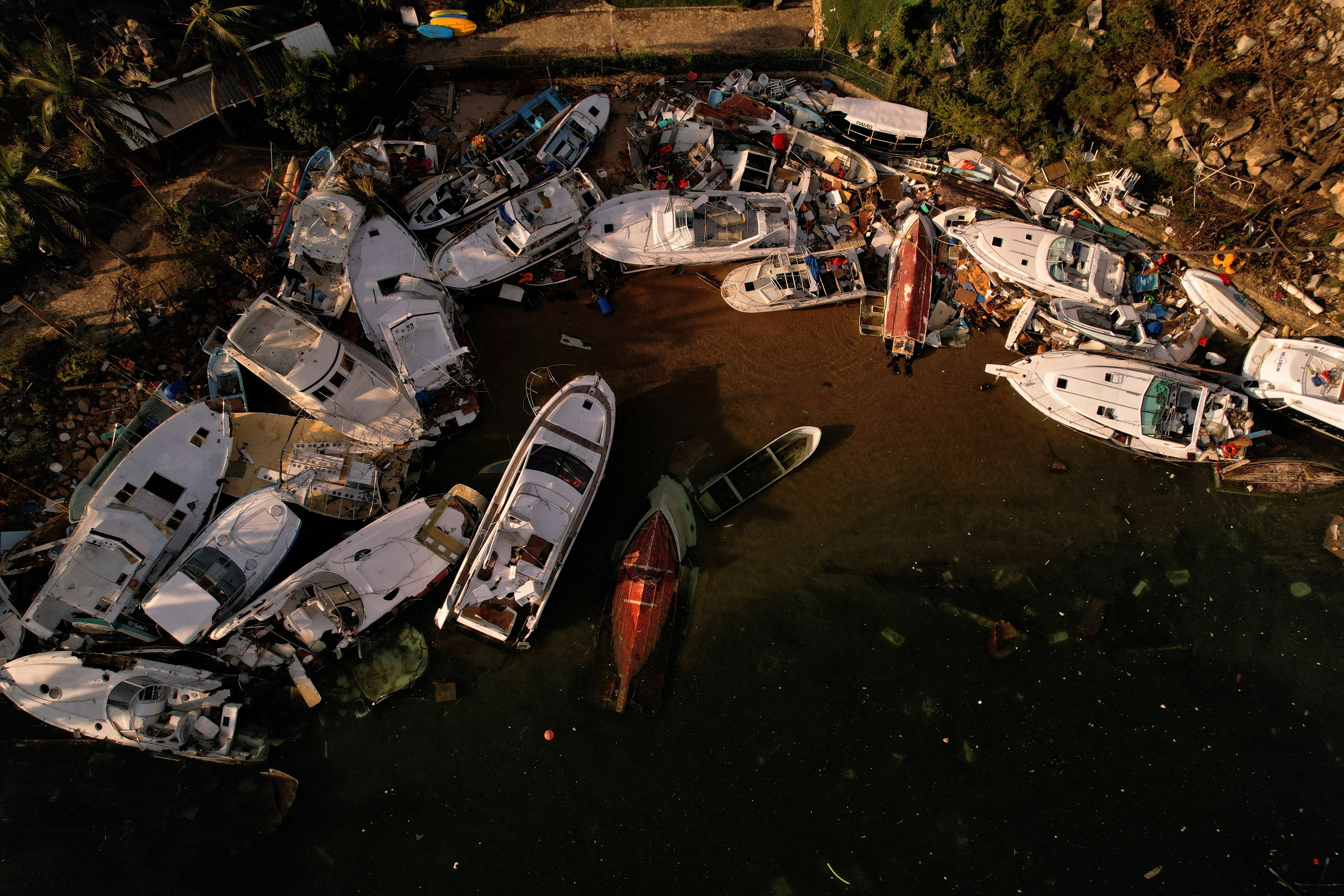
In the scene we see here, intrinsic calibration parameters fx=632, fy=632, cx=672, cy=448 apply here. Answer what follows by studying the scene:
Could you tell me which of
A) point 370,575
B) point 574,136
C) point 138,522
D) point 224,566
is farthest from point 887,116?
point 138,522

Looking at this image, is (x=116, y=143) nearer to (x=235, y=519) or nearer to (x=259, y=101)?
(x=259, y=101)

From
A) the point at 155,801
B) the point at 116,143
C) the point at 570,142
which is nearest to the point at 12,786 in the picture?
the point at 155,801

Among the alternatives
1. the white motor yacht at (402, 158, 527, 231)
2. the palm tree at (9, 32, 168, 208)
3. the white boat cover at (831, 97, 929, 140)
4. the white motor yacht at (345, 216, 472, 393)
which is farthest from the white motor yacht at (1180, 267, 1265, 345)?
the palm tree at (9, 32, 168, 208)

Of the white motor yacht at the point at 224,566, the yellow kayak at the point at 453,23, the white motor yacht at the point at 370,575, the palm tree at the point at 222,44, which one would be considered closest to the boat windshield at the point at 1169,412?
the white motor yacht at the point at 370,575

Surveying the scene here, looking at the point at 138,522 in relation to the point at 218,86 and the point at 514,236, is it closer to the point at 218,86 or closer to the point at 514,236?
the point at 514,236

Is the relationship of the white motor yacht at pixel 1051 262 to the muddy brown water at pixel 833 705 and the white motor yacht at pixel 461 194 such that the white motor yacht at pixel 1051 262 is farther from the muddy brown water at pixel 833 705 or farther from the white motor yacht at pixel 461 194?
the white motor yacht at pixel 461 194
